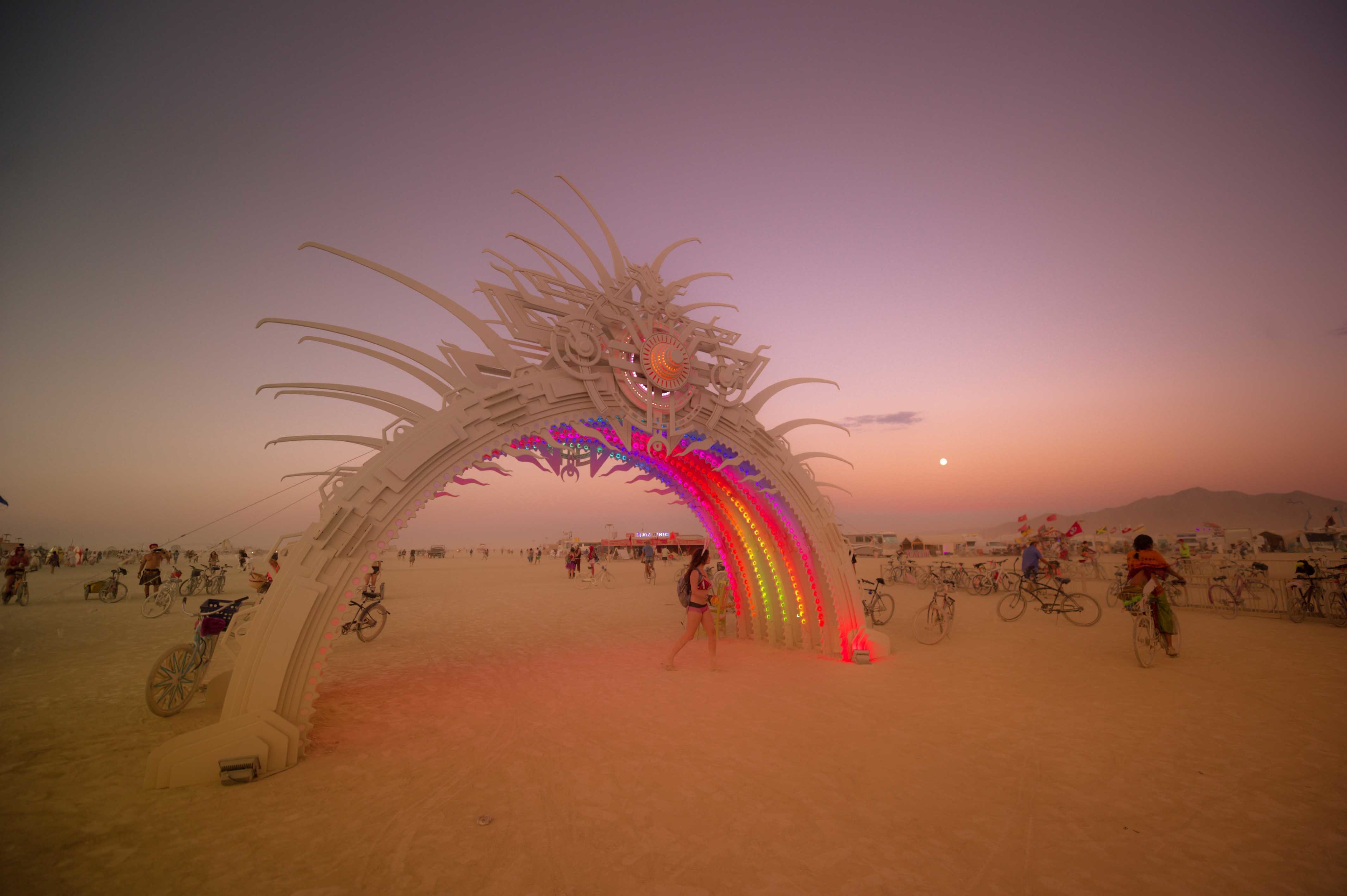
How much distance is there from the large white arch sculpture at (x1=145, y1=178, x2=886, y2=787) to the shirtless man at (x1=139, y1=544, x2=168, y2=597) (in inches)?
557

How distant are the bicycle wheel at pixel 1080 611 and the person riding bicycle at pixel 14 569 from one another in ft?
102

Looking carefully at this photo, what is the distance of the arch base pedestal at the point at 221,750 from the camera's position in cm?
A: 500

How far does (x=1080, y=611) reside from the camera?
41.4 feet

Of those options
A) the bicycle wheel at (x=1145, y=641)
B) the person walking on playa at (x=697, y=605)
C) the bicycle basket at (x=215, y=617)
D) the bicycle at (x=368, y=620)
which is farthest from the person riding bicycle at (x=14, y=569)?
the bicycle wheel at (x=1145, y=641)

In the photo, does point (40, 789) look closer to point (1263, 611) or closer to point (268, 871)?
point (268, 871)

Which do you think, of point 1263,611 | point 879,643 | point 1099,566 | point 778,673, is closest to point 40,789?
point 778,673

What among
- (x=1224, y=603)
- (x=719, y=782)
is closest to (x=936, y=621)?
(x=719, y=782)

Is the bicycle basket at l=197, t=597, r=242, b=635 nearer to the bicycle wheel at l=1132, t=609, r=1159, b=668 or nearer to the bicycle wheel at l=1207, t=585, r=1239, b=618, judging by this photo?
the bicycle wheel at l=1132, t=609, r=1159, b=668

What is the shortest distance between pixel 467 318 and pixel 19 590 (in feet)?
71.7

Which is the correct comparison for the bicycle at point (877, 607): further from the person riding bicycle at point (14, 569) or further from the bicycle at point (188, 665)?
the person riding bicycle at point (14, 569)

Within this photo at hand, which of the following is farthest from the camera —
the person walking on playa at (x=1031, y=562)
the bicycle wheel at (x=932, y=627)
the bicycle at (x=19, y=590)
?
the bicycle at (x=19, y=590)

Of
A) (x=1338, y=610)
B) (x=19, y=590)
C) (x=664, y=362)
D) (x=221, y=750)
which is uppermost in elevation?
(x=664, y=362)

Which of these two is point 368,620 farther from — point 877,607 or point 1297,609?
point 1297,609

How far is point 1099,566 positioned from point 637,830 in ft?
99.9
